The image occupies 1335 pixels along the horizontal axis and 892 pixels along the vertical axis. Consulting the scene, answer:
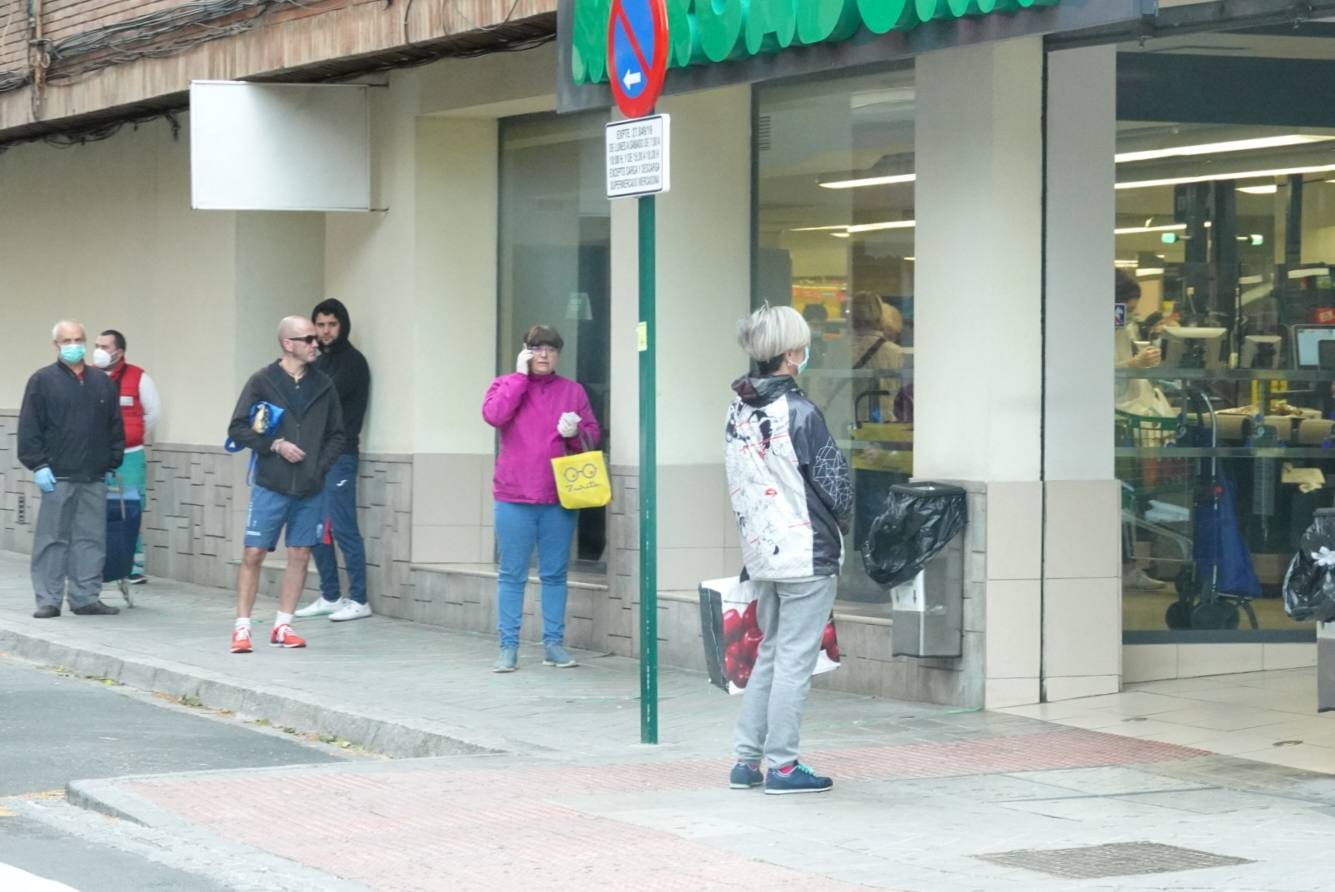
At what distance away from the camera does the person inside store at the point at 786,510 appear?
7.67 meters

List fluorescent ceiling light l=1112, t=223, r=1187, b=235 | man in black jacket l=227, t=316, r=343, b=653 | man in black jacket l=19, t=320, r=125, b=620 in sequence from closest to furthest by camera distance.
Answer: fluorescent ceiling light l=1112, t=223, r=1187, b=235
man in black jacket l=227, t=316, r=343, b=653
man in black jacket l=19, t=320, r=125, b=620

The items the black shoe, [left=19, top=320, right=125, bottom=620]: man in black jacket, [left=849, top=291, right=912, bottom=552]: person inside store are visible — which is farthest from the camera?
the black shoe

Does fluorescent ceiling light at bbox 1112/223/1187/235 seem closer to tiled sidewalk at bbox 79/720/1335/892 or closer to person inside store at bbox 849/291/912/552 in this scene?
person inside store at bbox 849/291/912/552

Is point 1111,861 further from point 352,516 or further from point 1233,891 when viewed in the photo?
point 352,516

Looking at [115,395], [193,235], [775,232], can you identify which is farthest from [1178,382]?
[193,235]

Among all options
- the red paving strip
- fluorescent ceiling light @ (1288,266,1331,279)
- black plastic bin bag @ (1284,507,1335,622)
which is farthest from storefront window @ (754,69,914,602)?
black plastic bin bag @ (1284,507,1335,622)

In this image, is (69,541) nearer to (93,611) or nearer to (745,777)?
(93,611)

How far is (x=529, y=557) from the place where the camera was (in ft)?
37.3

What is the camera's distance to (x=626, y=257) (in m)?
11.7

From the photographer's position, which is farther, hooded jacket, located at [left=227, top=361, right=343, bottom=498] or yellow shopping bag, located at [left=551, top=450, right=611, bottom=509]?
hooded jacket, located at [left=227, top=361, right=343, bottom=498]

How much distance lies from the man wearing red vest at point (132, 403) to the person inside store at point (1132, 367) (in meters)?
7.38

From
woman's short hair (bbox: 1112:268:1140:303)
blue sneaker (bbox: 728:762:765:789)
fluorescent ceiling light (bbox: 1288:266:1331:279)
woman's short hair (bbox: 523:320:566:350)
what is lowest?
blue sneaker (bbox: 728:762:765:789)

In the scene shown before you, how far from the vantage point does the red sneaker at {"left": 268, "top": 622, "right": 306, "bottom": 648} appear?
12.2m

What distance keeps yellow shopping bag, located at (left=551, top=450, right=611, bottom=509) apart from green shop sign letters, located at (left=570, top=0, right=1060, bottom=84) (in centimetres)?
200
